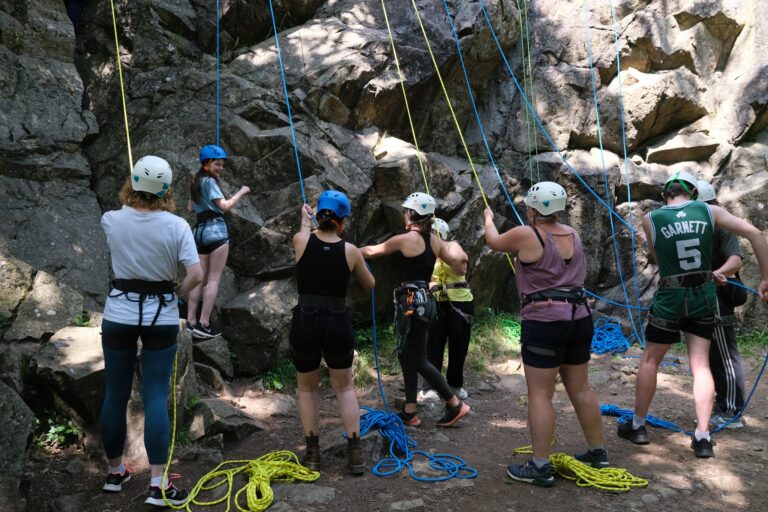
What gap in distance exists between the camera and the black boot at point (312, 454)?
4.06 meters

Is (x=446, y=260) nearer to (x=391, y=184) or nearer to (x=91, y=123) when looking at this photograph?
(x=391, y=184)

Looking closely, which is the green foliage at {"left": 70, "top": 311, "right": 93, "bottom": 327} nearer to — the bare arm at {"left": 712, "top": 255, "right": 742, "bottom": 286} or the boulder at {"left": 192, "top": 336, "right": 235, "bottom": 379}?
the boulder at {"left": 192, "top": 336, "right": 235, "bottom": 379}

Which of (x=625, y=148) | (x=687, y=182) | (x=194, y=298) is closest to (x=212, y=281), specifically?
(x=194, y=298)

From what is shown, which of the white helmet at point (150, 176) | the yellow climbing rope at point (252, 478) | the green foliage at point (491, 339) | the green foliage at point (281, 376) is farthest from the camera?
the green foliage at point (491, 339)

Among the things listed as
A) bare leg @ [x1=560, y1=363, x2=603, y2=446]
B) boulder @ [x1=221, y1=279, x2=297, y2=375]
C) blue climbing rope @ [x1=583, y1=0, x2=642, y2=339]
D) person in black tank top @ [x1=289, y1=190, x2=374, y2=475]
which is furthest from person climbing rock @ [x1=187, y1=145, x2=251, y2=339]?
blue climbing rope @ [x1=583, y1=0, x2=642, y2=339]

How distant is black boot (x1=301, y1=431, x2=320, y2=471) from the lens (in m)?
4.06

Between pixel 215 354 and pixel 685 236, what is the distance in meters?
4.46

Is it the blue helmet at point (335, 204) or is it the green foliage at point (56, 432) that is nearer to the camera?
the blue helmet at point (335, 204)

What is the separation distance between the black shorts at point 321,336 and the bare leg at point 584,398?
1469 millimetres

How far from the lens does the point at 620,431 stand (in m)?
4.93

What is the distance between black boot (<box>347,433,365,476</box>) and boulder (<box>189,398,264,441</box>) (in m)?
1.20

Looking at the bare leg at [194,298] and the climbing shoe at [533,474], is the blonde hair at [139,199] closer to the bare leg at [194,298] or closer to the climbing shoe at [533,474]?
the bare leg at [194,298]

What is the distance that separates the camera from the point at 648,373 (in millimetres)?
4711

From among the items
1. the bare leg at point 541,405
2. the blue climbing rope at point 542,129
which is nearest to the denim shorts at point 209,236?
the bare leg at point 541,405
